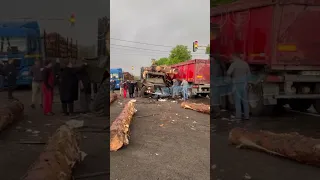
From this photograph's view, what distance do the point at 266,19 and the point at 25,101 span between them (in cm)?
469

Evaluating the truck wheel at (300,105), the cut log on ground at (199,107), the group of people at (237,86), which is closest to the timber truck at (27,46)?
the group of people at (237,86)

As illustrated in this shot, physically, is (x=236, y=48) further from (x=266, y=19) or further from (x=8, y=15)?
(x=8, y=15)

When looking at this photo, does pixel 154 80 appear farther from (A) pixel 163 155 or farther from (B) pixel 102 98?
(B) pixel 102 98

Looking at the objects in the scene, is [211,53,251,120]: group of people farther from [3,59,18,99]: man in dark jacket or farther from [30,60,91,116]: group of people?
[3,59,18,99]: man in dark jacket

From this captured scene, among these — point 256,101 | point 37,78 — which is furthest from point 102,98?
point 256,101

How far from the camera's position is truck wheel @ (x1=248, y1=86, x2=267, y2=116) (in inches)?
213

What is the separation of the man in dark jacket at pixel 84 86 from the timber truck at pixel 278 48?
347 cm

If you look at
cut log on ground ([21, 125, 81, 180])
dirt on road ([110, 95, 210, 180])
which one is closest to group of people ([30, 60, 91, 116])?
cut log on ground ([21, 125, 81, 180])

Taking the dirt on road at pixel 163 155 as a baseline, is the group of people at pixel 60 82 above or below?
above

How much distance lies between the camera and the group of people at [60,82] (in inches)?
68.8

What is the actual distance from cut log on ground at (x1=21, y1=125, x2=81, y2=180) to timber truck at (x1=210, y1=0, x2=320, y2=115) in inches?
124

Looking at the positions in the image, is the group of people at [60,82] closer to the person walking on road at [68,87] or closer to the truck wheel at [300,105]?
the person walking on road at [68,87]

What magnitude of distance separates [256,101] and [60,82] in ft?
14.8

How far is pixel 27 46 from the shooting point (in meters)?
1.82
